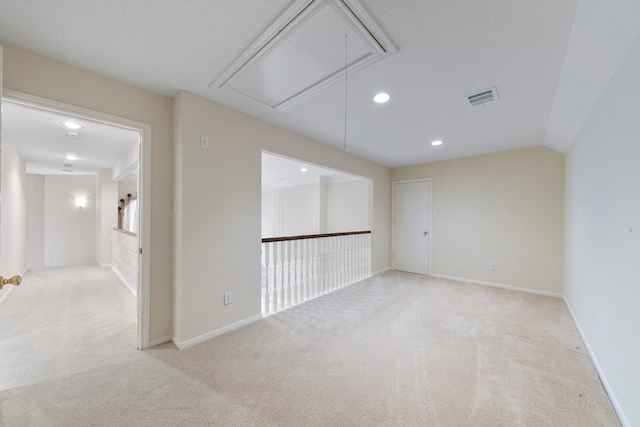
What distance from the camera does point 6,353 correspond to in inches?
80.7

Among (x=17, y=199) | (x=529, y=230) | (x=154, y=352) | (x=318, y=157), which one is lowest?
(x=154, y=352)

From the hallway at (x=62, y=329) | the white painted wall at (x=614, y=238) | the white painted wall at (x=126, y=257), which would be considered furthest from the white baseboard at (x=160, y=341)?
the white painted wall at (x=614, y=238)

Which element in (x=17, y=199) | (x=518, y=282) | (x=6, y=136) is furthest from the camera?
(x=17, y=199)

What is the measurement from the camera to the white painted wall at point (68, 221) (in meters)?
5.84

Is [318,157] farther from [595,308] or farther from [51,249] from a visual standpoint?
[51,249]

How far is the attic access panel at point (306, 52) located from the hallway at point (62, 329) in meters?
2.55

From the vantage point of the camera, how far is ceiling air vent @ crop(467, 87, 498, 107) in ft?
7.00

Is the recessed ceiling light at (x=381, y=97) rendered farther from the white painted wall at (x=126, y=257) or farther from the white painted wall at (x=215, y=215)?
the white painted wall at (x=126, y=257)

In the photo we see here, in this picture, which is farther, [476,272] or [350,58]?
[476,272]

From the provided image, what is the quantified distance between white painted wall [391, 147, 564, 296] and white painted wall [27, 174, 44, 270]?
344 inches

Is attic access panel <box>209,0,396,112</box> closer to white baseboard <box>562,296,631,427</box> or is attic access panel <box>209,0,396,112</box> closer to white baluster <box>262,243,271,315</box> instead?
white baluster <box>262,243,271,315</box>

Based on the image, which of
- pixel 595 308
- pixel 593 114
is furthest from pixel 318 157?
pixel 595 308

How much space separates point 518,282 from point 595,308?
82.7 inches

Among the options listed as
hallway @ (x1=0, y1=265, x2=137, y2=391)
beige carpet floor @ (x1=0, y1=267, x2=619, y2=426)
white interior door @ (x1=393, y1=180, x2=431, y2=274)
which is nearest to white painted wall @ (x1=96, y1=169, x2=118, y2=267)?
hallway @ (x1=0, y1=265, x2=137, y2=391)
